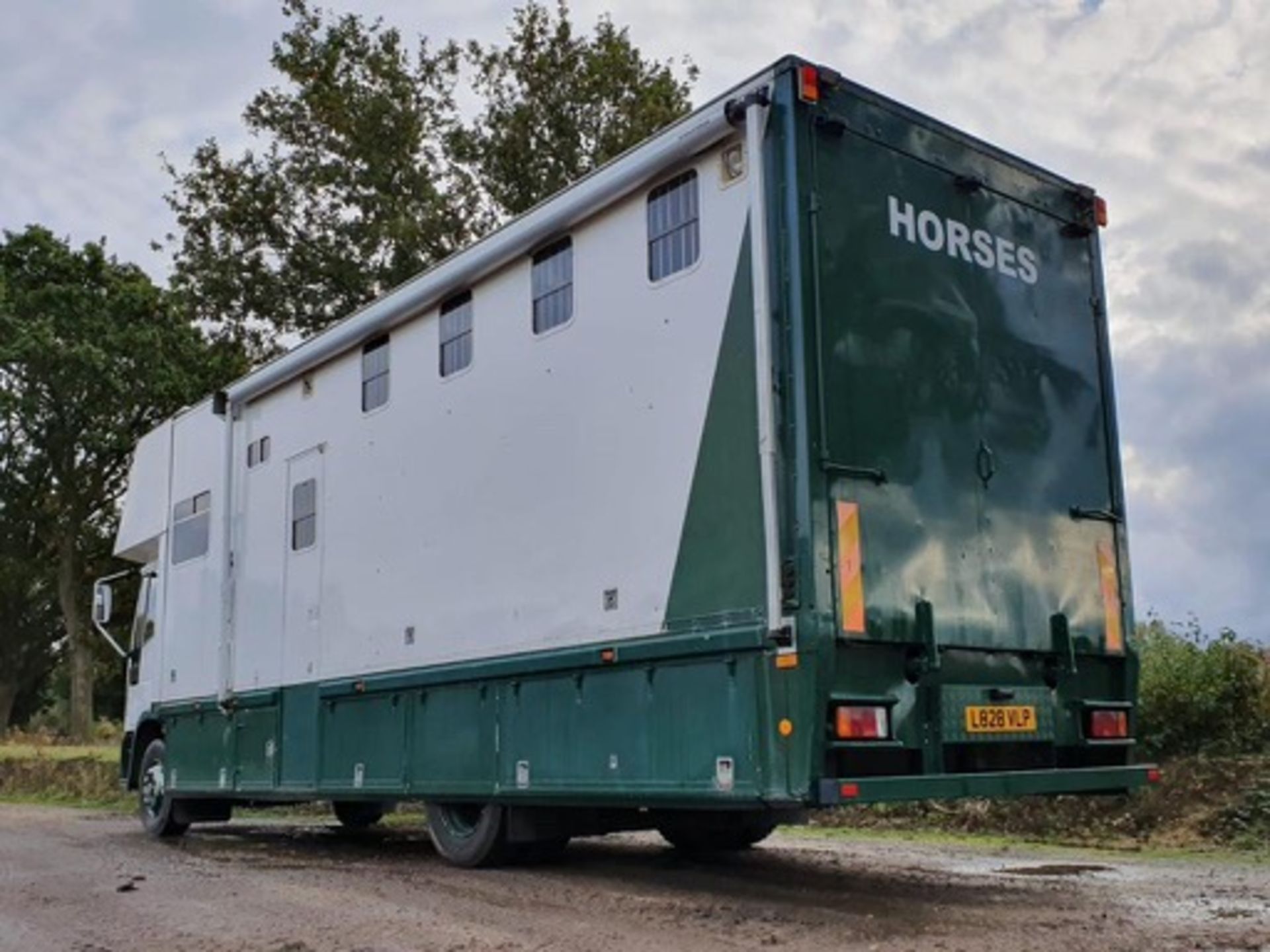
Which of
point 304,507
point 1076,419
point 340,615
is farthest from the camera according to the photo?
point 304,507

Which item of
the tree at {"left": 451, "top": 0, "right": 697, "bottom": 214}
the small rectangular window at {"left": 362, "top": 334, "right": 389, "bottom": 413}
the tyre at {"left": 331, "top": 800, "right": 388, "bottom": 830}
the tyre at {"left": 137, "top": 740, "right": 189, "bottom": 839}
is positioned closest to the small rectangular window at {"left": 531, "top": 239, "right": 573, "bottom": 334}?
the small rectangular window at {"left": 362, "top": 334, "right": 389, "bottom": 413}

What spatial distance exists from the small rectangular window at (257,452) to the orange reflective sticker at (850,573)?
621 cm

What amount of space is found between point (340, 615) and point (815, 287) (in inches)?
191

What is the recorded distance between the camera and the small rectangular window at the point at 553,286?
26.6ft

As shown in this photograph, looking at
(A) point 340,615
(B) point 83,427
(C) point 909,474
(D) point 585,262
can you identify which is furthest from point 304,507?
(B) point 83,427

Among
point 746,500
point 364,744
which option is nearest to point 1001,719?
point 746,500

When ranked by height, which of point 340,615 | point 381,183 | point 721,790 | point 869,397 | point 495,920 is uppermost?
point 381,183

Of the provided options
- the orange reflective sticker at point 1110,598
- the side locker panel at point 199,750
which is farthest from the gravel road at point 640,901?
the orange reflective sticker at point 1110,598

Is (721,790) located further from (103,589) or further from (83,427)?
(83,427)

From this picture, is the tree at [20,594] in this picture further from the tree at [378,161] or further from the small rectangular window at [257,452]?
the small rectangular window at [257,452]

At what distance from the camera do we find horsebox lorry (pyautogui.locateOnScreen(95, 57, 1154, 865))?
6500 millimetres

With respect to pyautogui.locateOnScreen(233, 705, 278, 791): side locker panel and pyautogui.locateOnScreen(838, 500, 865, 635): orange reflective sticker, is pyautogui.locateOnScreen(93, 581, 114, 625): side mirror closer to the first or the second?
pyautogui.locateOnScreen(233, 705, 278, 791): side locker panel

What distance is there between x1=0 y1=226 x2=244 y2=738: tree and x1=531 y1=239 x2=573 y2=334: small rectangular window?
1665 centimetres

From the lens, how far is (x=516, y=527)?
823cm
